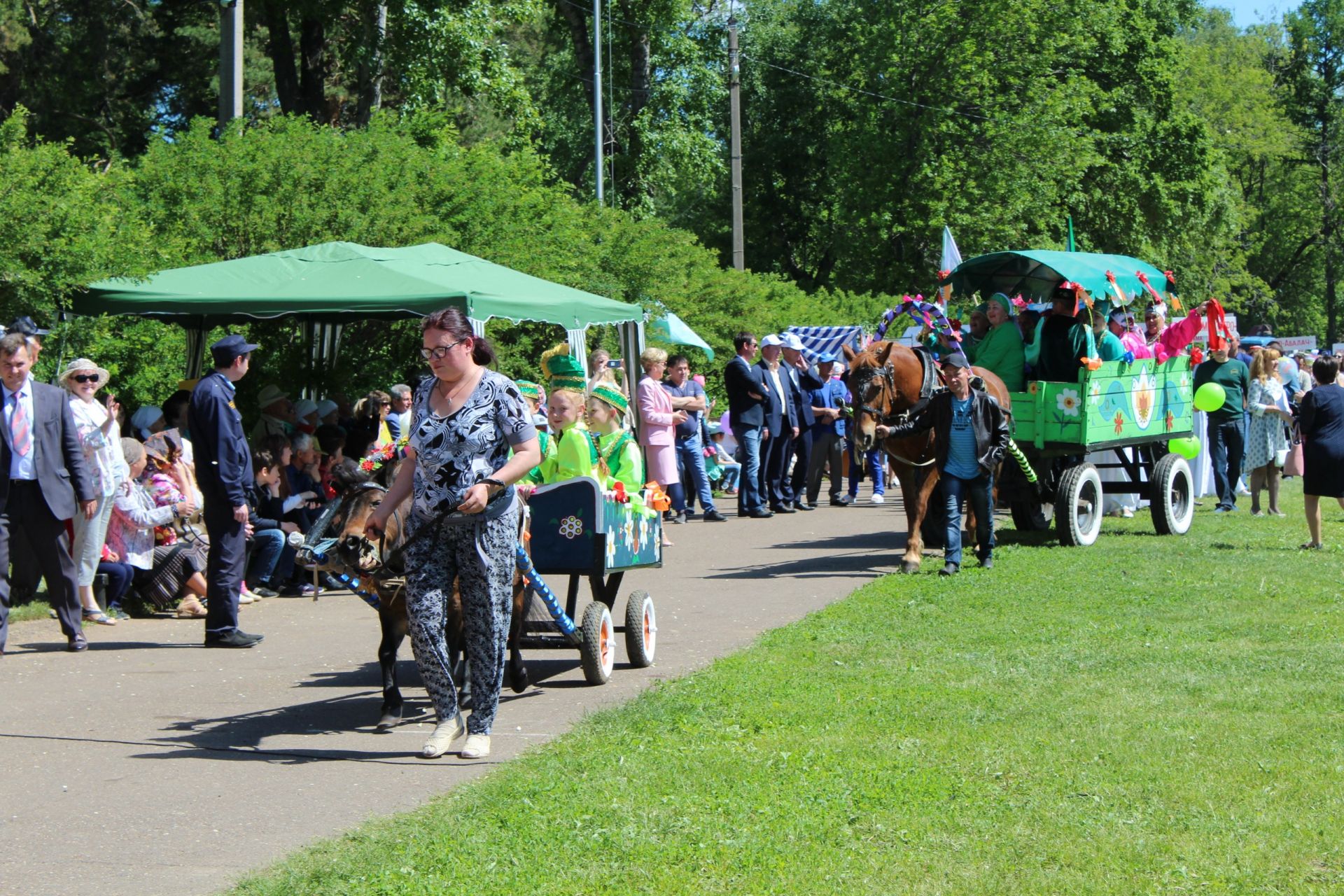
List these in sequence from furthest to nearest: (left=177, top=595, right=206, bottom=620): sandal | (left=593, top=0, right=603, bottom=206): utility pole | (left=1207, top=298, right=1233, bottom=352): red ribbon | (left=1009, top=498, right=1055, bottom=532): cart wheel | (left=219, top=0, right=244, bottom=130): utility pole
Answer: (left=593, top=0, right=603, bottom=206): utility pole → (left=1207, top=298, right=1233, bottom=352): red ribbon → (left=1009, top=498, right=1055, bottom=532): cart wheel → (left=219, top=0, right=244, bottom=130): utility pole → (left=177, top=595, right=206, bottom=620): sandal

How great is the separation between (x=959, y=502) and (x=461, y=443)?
21.5 ft

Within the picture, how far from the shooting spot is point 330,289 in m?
13.2

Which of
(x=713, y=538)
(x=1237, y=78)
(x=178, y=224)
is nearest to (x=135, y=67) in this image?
(x=178, y=224)

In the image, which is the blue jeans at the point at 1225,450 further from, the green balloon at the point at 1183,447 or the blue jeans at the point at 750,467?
the blue jeans at the point at 750,467

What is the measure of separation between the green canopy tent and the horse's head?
3.07 meters

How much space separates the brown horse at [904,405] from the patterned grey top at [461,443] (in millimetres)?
6243

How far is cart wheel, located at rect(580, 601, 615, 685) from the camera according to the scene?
855 centimetres

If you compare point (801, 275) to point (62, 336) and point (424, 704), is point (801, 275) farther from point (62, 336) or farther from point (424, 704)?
point (424, 704)

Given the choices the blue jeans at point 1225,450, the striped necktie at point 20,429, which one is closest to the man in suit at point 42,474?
the striped necktie at point 20,429

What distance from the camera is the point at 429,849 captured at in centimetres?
541

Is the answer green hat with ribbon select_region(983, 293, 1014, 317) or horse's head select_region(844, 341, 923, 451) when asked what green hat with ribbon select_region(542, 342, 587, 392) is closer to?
horse's head select_region(844, 341, 923, 451)

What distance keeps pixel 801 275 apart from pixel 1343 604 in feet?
141

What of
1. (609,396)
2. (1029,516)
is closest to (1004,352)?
(1029,516)

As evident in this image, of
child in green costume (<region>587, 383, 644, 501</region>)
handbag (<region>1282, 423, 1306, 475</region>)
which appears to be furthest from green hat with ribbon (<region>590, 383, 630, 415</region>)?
handbag (<region>1282, 423, 1306, 475</region>)
